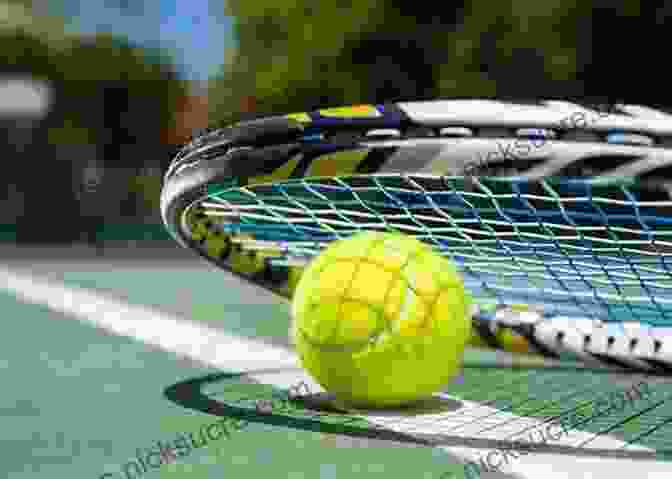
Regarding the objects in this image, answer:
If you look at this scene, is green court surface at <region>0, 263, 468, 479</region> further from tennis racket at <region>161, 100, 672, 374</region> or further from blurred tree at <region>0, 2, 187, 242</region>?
blurred tree at <region>0, 2, 187, 242</region>

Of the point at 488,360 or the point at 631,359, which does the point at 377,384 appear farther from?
the point at 488,360

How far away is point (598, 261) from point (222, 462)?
144 cm

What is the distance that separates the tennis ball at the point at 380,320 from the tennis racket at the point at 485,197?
0.48 ft

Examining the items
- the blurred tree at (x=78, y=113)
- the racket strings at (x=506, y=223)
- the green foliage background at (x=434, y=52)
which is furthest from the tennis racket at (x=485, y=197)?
the green foliage background at (x=434, y=52)

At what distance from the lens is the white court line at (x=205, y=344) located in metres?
2.77

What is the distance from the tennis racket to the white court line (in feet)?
1.78

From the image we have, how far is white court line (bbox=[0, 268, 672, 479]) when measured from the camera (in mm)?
2773

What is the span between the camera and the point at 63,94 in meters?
33.5

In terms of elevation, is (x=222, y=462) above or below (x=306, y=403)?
above

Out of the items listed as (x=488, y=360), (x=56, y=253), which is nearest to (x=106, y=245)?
(x=56, y=253)

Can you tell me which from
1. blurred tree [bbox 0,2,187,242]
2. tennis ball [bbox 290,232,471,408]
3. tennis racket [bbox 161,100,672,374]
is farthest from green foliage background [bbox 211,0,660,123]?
tennis ball [bbox 290,232,471,408]

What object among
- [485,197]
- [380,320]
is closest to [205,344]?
[380,320]

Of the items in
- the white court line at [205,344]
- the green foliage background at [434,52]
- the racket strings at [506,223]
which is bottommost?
the green foliage background at [434,52]

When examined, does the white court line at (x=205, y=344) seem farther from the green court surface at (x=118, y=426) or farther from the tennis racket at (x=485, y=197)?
the tennis racket at (x=485, y=197)
